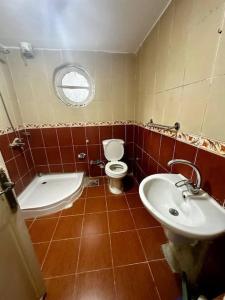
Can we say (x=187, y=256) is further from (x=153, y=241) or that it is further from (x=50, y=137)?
(x=50, y=137)

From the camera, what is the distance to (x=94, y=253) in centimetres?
128

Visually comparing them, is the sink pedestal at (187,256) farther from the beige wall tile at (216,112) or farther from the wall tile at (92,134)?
the wall tile at (92,134)

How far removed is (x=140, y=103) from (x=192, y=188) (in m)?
1.47

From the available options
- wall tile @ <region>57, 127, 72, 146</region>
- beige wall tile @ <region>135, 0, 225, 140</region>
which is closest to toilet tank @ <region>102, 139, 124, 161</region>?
wall tile @ <region>57, 127, 72, 146</region>

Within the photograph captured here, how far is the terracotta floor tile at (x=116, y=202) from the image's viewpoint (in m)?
1.86

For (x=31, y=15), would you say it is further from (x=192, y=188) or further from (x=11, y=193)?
(x=192, y=188)

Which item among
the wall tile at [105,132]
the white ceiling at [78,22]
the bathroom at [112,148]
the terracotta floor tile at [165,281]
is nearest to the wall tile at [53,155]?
the bathroom at [112,148]

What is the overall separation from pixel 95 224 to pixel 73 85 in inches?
79.0

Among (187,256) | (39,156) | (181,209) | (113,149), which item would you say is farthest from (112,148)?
(187,256)

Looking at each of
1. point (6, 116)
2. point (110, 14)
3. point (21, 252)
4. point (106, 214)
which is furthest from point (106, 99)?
point (21, 252)

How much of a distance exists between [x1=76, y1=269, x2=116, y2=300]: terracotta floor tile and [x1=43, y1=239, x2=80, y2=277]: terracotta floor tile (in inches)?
4.9

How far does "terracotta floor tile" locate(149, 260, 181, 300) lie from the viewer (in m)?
0.99

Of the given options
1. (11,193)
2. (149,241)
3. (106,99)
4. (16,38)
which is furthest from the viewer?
(106,99)

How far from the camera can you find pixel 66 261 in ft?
3.99
